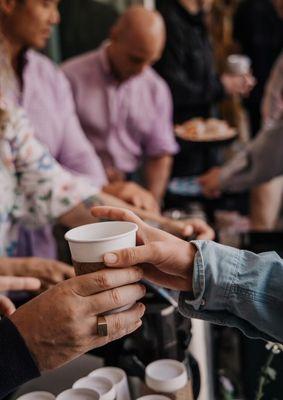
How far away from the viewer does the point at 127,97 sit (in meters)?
2.75

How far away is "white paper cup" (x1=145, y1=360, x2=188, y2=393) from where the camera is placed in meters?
0.99

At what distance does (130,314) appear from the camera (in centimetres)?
85

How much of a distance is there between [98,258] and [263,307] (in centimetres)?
26

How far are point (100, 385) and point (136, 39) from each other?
5.90 feet

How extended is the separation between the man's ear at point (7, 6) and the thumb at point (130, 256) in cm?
115

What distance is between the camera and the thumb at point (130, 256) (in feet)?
2.57

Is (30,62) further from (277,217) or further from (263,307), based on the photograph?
(277,217)

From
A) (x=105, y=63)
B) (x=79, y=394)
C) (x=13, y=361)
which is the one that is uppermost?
(x=105, y=63)

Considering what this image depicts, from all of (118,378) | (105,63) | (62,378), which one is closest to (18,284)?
(62,378)

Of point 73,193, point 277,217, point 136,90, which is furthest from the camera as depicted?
point 277,217

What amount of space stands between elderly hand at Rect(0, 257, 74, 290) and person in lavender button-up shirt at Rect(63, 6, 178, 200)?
1.14m

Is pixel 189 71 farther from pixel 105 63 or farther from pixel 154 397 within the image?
pixel 154 397

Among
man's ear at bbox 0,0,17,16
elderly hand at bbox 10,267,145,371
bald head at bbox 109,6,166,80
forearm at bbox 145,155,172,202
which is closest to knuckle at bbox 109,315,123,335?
elderly hand at bbox 10,267,145,371

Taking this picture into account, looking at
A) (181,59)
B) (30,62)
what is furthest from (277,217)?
(30,62)
